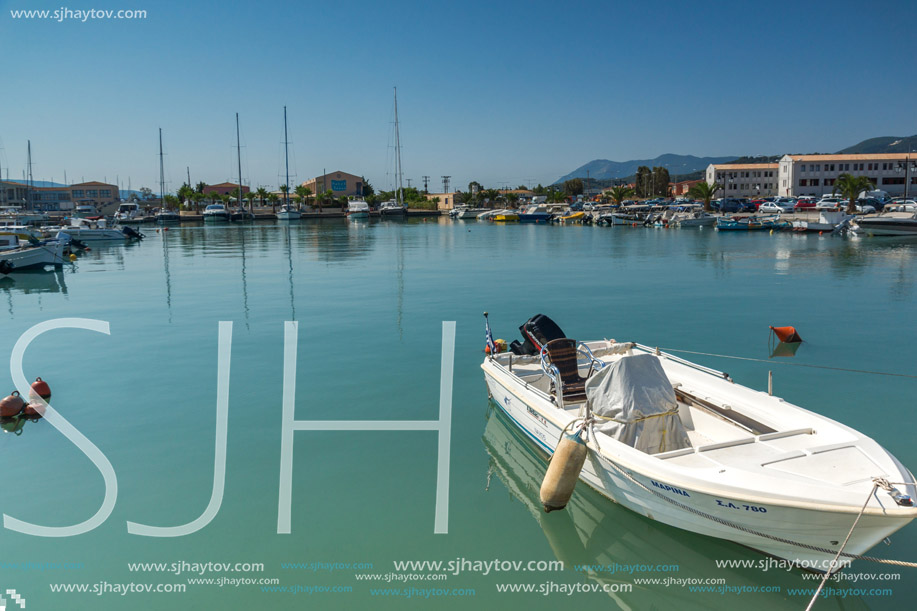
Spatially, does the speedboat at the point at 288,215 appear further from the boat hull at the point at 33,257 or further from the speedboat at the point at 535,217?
the boat hull at the point at 33,257

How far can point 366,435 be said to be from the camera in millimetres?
11500

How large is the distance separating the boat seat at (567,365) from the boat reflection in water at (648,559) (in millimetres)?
1814

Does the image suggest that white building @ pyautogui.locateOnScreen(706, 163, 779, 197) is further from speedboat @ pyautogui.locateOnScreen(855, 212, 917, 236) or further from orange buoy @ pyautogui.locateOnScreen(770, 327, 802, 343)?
orange buoy @ pyautogui.locateOnScreen(770, 327, 802, 343)

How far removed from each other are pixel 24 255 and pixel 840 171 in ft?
419

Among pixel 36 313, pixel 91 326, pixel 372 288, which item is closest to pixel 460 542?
pixel 91 326

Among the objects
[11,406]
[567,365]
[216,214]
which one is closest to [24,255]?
[11,406]

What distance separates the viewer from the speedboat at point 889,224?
56.8 metres

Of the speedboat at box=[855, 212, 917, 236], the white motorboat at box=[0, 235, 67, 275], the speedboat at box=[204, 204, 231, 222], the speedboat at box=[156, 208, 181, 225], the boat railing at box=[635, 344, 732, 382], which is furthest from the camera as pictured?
the speedboat at box=[204, 204, 231, 222]

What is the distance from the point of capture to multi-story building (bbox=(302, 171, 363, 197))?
158875mm

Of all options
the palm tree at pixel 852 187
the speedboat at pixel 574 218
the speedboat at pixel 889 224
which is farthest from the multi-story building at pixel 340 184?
the speedboat at pixel 889 224

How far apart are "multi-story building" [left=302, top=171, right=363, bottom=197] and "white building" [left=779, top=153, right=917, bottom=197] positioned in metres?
102

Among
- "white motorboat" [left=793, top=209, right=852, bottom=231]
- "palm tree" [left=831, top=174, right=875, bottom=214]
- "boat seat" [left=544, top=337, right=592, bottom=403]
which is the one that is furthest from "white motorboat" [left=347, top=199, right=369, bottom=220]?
"boat seat" [left=544, top=337, right=592, bottom=403]

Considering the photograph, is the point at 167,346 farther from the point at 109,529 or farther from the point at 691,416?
the point at 691,416

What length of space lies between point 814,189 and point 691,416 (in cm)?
12870
